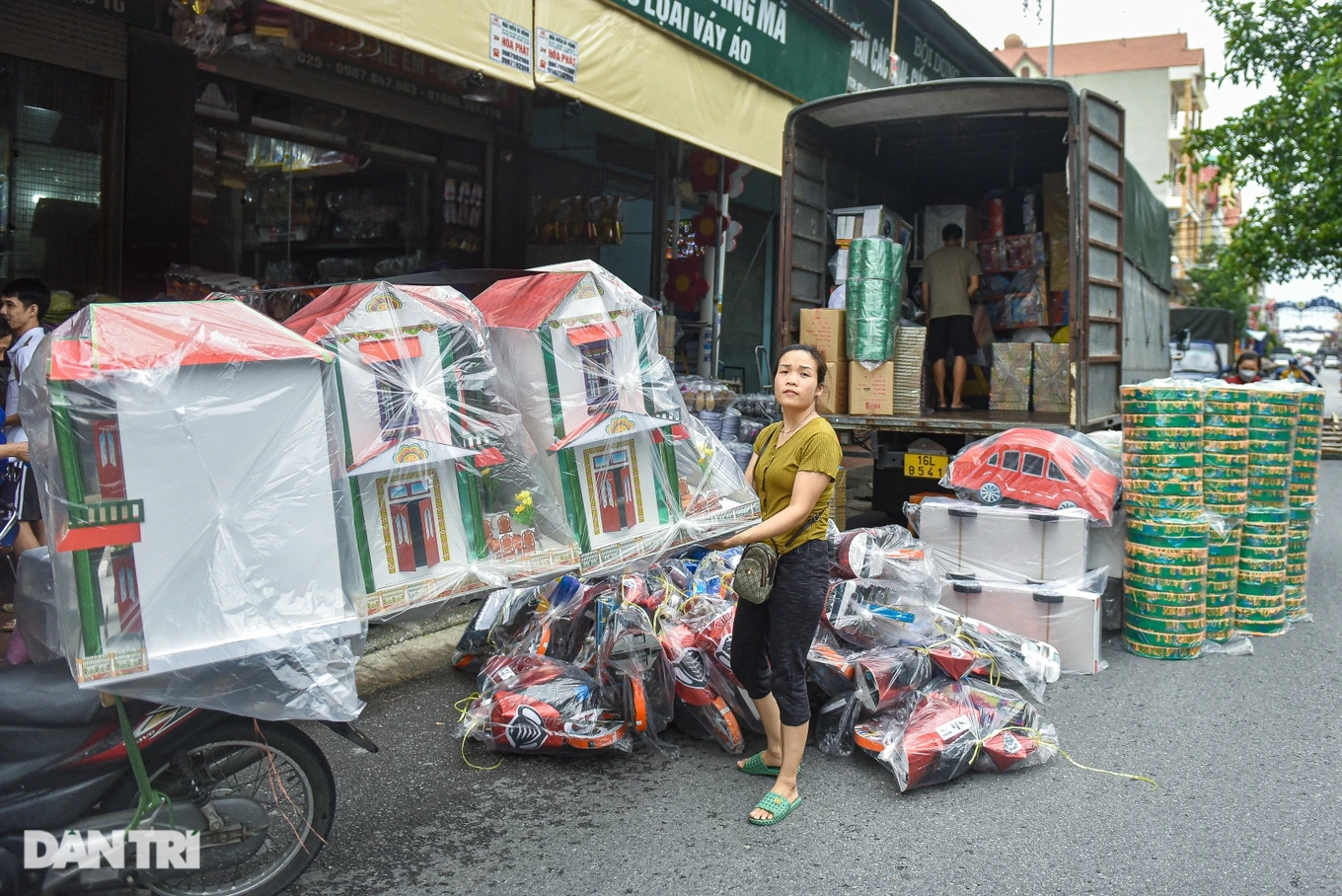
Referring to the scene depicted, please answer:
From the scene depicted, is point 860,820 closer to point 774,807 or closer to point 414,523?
point 774,807

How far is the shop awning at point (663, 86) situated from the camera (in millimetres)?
6180

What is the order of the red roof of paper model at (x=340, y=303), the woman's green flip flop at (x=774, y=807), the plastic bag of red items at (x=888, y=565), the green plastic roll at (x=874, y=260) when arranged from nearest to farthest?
the red roof of paper model at (x=340, y=303) < the woman's green flip flop at (x=774, y=807) < the plastic bag of red items at (x=888, y=565) < the green plastic roll at (x=874, y=260)

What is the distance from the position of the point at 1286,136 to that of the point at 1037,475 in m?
12.8

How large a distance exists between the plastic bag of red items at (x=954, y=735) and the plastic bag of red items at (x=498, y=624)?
1.70 metres

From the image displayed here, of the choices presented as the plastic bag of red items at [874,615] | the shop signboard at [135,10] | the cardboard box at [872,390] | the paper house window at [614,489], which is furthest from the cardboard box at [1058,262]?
the shop signboard at [135,10]

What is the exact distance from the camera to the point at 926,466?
7641 mm

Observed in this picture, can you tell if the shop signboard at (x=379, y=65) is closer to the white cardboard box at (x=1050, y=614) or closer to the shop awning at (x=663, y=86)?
the shop awning at (x=663, y=86)

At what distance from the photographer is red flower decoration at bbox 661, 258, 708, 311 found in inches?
404

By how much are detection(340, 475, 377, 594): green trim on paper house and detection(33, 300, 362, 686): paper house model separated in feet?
0.60

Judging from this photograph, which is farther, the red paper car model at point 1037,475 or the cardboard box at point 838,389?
the cardboard box at point 838,389

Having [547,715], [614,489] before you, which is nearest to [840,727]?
[547,715]

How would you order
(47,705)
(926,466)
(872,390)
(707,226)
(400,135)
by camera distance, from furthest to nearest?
(707,226) → (400,135) → (872,390) → (926,466) → (47,705)

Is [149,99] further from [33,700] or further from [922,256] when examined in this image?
[922,256]

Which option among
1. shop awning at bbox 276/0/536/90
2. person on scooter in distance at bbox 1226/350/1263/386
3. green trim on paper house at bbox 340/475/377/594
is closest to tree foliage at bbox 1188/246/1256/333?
person on scooter in distance at bbox 1226/350/1263/386
